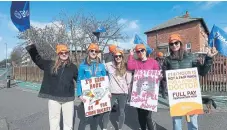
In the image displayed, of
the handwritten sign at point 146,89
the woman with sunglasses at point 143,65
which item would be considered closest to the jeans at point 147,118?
the woman with sunglasses at point 143,65

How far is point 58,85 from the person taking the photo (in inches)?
179

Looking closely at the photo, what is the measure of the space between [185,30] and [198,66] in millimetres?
27080

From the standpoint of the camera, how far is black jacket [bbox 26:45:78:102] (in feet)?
14.9

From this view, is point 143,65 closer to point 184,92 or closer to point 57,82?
point 184,92

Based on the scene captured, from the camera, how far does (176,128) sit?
168 inches

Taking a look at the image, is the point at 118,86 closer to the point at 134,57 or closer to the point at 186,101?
the point at 134,57

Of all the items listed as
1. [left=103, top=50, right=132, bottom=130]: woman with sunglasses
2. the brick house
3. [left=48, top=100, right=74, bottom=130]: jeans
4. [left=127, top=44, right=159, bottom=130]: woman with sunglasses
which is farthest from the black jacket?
the brick house

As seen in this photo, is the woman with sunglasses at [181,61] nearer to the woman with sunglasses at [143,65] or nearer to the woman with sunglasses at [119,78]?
the woman with sunglasses at [143,65]

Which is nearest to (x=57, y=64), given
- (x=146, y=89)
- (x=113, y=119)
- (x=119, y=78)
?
(x=119, y=78)

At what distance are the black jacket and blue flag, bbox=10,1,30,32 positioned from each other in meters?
0.64

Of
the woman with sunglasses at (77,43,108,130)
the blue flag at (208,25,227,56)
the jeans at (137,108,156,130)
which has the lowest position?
the jeans at (137,108,156,130)

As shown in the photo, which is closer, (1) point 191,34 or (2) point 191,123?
(2) point 191,123

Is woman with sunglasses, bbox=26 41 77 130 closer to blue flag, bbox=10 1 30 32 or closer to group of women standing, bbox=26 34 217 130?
group of women standing, bbox=26 34 217 130

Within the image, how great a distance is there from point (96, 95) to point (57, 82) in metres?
0.86
